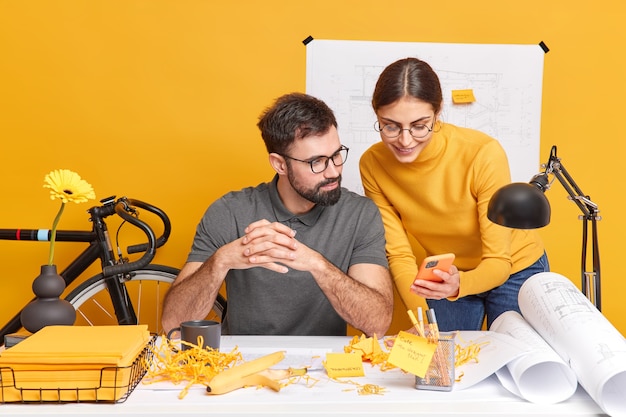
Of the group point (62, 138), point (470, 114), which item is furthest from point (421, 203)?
point (62, 138)

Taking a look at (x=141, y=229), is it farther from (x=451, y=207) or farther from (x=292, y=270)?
(x=451, y=207)

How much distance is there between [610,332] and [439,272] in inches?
23.5

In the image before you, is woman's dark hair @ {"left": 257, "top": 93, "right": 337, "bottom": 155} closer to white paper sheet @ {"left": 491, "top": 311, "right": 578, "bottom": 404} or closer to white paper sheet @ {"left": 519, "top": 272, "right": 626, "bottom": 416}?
white paper sheet @ {"left": 519, "top": 272, "right": 626, "bottom": 416}

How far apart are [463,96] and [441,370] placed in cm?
192

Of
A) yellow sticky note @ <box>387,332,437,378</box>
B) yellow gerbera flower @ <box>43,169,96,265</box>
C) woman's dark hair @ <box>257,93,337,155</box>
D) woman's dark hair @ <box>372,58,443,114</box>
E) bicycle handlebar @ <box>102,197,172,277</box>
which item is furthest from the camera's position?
bicycle handlebar @ <box>102,197,172,277</box>

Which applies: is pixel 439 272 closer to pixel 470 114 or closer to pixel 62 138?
pixel 470 114

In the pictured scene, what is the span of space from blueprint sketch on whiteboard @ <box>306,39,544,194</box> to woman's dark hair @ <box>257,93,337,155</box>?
0.82 metres

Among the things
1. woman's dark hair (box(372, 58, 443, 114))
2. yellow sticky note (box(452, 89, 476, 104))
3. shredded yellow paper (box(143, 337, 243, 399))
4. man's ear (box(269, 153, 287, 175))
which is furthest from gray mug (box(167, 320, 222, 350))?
yellow sticky note (box(452, 89, 476, 104))

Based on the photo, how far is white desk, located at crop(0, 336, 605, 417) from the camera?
4.04 feet

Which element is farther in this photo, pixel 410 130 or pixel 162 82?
pixel 162 82

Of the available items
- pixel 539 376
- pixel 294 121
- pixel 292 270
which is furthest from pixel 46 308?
pixel 539 376

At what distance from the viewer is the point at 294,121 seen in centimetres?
219

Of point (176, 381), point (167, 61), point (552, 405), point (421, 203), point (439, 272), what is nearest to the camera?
point (552, 405)

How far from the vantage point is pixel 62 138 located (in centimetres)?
302
